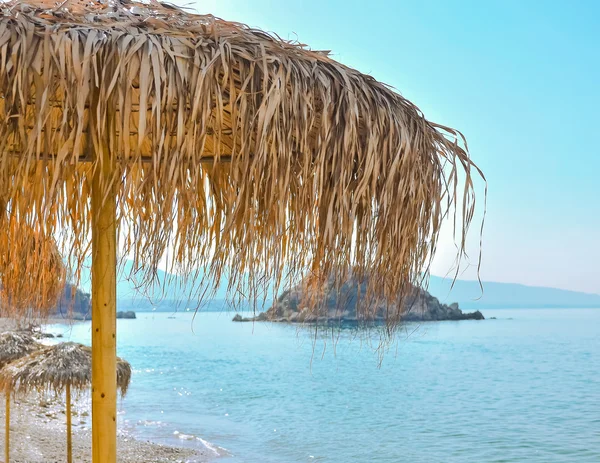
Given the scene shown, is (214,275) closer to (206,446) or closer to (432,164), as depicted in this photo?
(432,164)

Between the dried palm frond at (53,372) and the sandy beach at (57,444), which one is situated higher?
the dried palm frond at (53,372)

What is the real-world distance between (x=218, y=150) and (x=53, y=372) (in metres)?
3.85

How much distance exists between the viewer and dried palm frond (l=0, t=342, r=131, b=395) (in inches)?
186

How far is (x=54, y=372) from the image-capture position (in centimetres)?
474

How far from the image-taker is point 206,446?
11.2 metres

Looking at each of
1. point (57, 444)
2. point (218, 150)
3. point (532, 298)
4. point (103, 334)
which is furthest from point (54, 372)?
point (532, 298)

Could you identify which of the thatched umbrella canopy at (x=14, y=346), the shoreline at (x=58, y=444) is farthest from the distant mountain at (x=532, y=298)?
the thatched umbrella canopy at (x=14, y=346)

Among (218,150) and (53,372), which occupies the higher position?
(218,150)

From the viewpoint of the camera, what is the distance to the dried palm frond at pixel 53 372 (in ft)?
15.5

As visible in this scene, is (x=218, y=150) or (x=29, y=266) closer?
(x=218, y=150)

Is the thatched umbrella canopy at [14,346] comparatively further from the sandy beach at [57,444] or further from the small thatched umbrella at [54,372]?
the sandy beach at [57,444]

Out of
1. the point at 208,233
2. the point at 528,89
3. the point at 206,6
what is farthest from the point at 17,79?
the point at 528,89

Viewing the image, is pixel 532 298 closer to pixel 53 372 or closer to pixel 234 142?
pixel 53 372

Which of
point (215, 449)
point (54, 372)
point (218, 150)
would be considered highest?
point (218, 150)
